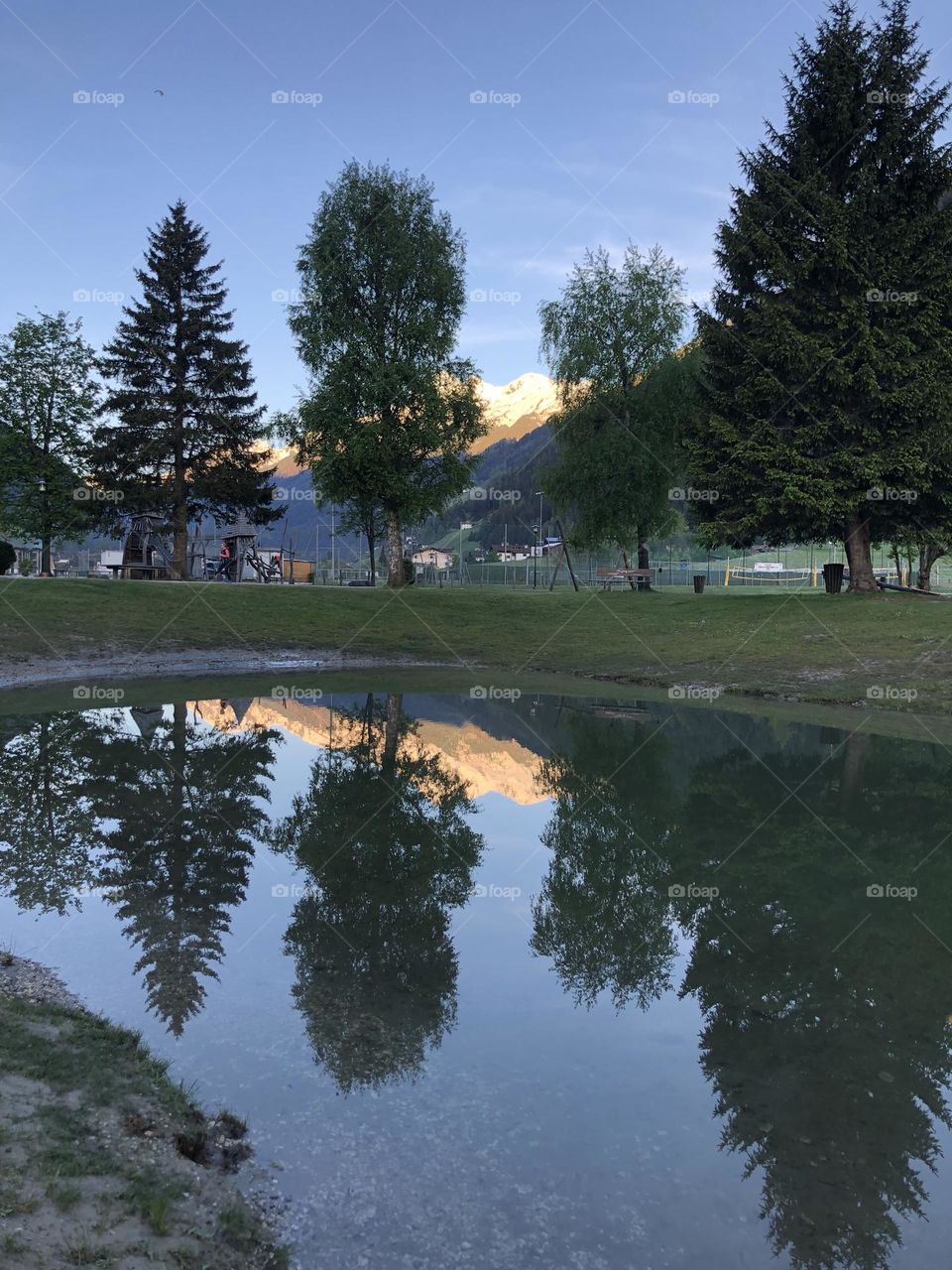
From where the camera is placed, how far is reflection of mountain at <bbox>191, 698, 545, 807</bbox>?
14.0 m

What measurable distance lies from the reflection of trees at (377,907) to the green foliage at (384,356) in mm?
32889

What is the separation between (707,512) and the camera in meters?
38.5

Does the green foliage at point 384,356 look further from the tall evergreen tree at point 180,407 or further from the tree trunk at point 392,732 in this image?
the tree trunk at point 392,732

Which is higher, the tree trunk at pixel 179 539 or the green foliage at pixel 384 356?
the green foliage at pixel 384 356

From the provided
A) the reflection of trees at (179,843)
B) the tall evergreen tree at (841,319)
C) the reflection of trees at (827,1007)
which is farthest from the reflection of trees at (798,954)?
the tall evergreen tree at (841,319)

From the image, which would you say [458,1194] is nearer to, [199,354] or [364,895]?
[364,895]

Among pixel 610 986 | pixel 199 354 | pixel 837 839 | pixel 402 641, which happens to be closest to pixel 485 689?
pixel 402 641

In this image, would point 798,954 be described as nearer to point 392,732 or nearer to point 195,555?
point 392,732

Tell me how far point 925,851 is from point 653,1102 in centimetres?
691

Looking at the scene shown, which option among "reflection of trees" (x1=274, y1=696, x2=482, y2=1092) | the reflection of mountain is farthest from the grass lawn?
"reflection of trees" (x1=274, y1=696, x2=482, y2=1092)

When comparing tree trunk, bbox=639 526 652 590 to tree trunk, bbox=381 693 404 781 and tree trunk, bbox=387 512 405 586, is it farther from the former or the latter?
tree trunk, bbox=381 693 404 781

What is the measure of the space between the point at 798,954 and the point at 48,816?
9.06 meters

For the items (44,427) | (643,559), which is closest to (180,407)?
(44,427)

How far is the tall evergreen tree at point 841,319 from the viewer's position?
113 ft
